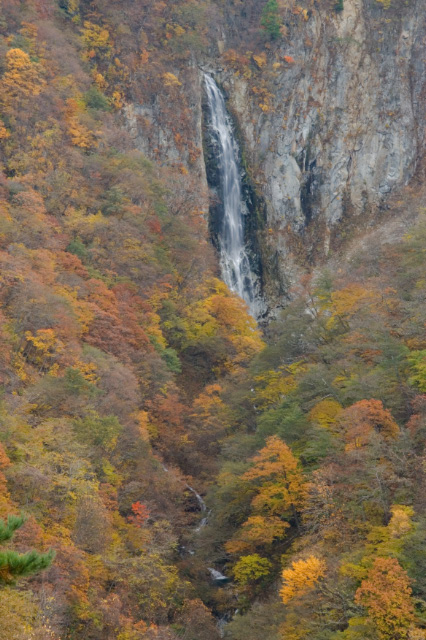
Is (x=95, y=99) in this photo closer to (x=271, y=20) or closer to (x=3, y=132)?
(x=3, y=132)

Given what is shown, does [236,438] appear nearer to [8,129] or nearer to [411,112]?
[8,129]

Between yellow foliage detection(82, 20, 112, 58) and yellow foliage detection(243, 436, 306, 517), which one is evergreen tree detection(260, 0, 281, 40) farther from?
yellow foliage detection(243, 436, 306, 517)

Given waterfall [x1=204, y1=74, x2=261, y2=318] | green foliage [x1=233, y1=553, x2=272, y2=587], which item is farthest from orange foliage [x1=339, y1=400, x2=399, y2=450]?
waterfall [x1=204, y1=74, x2=261, y2=318]

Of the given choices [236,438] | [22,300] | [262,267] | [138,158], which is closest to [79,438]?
[22,300]

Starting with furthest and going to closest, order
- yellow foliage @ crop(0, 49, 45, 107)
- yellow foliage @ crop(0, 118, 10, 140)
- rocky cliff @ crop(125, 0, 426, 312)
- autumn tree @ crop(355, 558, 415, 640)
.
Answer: rocky cliff @ crop(125, 0, 426, 312) → yellow foliage @ crop(0, 49, 45, 107) → yellow foliage @ crop(0, 118, 10, 140) → autumn tree @ crop(355, 558, 415, 640)

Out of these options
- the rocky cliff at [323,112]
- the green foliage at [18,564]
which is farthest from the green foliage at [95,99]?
the green foliage at [18,564]

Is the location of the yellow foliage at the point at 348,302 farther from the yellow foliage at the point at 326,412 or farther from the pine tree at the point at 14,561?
the pine tree at the point at 14,561
